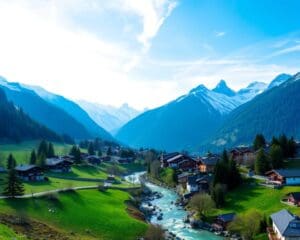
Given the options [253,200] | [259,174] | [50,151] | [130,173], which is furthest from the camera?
[130,173]

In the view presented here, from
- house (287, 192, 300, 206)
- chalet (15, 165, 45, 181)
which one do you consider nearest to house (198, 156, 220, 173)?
house (287, 192, 300, 206)

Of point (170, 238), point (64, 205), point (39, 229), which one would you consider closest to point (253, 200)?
point (170, 238)

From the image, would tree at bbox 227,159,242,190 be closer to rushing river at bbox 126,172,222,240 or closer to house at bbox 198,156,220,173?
rushing river at bbox 126,172,222,240

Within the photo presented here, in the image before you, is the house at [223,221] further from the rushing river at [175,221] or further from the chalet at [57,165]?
the chalet at [57,165]

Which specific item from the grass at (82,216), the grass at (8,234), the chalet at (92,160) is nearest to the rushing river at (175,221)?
the grass at (82,216)

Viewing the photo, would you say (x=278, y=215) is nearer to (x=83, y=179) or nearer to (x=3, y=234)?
(x=3, y=234)
